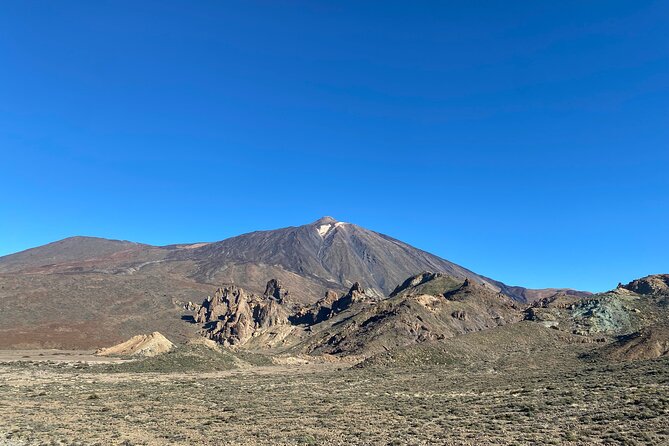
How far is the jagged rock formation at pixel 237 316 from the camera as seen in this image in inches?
3981

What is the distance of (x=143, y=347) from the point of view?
75438 mm

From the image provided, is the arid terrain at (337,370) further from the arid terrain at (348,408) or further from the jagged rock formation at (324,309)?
the jagged rock formation at (324,309)

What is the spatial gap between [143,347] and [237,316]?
116 feet

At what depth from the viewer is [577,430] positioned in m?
21.0

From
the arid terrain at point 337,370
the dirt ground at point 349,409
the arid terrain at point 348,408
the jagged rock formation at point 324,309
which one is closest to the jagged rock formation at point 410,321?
the arid terrain at point 337,370

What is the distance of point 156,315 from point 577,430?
123 metres

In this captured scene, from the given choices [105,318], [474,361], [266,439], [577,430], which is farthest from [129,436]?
[105,318]

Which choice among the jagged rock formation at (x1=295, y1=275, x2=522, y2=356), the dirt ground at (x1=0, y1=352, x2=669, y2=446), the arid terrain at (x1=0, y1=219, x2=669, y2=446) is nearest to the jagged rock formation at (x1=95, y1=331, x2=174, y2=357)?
the arid terrain at (x1=0, y1=219, x2=669, y2=446)

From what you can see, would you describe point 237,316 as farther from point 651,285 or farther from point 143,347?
point 651,285

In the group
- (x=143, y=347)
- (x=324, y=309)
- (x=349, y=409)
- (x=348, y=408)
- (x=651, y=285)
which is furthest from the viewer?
(x=324, y=309)

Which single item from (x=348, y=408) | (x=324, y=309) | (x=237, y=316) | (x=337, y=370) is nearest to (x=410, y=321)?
(x=337, y=370)

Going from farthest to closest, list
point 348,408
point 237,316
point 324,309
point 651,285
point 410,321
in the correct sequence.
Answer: point 324,309, point 237,316, point 651,285, point 410,321, point 348,408

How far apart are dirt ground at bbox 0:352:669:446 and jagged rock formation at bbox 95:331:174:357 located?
25182 mm

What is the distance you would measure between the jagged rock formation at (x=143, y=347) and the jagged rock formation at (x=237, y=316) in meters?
20.9
